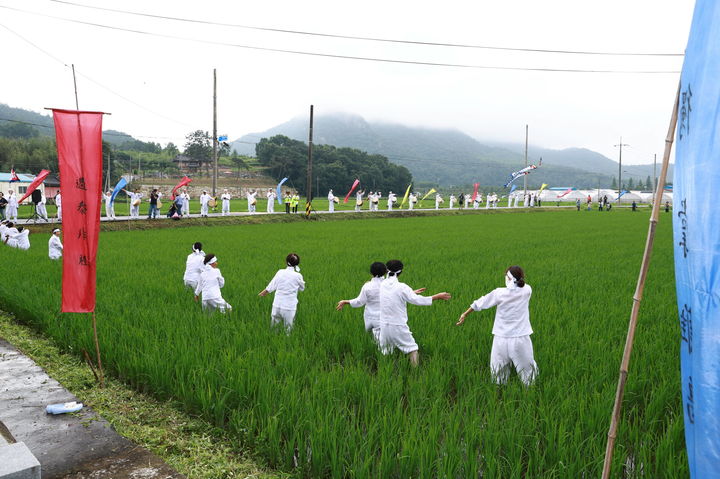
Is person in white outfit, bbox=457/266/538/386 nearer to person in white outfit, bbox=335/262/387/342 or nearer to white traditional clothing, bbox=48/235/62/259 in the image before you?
person in white outfit, bbox=335/262/387/342

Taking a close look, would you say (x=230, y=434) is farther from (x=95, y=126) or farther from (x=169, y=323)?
(x=95, y=126)

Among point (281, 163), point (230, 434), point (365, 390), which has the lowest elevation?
point (230, 434)

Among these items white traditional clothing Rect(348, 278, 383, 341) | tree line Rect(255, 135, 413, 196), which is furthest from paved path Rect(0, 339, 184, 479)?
tree line Rect(255, 135, 413, 196)

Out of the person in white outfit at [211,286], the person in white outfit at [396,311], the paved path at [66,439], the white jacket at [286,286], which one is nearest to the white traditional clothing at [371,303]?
the person in white outfit at [396,311]

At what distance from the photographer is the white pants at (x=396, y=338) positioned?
15.8ft

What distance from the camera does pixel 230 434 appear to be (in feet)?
11.6

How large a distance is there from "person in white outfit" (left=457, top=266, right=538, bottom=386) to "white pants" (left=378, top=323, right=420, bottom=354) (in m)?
0.90

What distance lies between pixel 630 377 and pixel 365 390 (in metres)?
2.29

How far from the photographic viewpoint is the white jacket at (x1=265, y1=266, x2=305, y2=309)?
18.7 feet

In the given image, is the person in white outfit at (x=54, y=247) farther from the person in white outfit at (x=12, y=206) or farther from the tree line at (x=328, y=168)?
the tree line at (x=328, y=168)

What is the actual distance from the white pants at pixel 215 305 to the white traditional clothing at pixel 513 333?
379cm

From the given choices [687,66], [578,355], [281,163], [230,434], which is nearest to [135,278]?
[230,434]

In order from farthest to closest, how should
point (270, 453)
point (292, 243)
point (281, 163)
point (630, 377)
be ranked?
point (281, 163), point (292, 243), point (630, 377), point (270, 453)

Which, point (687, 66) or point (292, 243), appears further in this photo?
point (292, 243)
